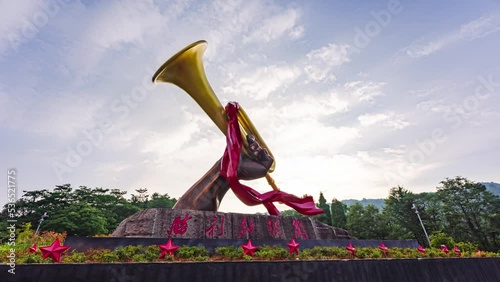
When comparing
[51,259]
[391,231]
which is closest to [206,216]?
[51,259]

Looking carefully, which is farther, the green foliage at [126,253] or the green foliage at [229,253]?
the green foliage at [229,253]

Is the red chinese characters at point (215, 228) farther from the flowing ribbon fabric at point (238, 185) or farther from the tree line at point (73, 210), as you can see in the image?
the tree line at point (73, 210)

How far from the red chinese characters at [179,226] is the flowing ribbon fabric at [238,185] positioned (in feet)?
6.51

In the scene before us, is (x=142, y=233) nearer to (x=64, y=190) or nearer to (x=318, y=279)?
(x=318, y=279)

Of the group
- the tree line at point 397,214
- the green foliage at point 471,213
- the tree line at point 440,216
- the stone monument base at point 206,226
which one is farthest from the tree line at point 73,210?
the green foliage at point 471,213

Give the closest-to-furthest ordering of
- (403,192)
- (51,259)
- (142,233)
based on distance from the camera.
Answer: (51,259)
(142,233)
(403,192)

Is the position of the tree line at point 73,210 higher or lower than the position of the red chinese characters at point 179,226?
higher

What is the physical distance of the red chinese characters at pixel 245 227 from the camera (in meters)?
8.01

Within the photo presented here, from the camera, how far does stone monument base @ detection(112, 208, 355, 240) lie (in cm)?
709

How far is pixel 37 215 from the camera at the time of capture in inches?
1183

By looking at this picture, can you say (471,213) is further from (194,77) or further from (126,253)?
(126,253)

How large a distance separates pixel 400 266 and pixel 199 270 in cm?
507

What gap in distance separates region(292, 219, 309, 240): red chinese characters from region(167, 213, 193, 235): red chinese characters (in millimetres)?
3841

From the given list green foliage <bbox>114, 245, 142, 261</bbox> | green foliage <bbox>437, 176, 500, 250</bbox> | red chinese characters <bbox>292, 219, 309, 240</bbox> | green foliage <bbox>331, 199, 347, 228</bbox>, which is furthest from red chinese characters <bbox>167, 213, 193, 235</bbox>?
green foliage <bbox>331, 199, 347, 228</bbox>
